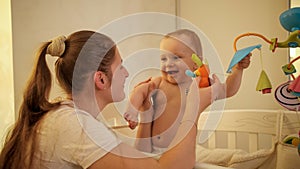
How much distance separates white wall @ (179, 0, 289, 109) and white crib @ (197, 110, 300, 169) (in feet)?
0.50

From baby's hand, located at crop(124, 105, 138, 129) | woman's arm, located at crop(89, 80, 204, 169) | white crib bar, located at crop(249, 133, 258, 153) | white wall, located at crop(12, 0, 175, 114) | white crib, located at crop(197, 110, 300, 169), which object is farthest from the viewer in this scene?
white wall, located at crop(12, 0, 175, 114)

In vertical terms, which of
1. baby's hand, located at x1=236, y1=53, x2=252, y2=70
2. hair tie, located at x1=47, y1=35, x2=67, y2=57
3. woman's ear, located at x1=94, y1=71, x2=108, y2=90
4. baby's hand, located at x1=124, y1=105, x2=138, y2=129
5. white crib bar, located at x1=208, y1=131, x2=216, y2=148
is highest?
hair tie, located at x1=47, y1=35, x2=67, y2=57

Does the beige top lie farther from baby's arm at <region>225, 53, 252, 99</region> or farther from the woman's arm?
baby's arm at <region>225, 53, 252, 99</region>

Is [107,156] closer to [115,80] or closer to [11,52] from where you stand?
[115,80]

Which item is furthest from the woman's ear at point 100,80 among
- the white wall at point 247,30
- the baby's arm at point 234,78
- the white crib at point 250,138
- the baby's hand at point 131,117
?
the white wall at point 247,30

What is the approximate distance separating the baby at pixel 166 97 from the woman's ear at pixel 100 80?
13 centimetres

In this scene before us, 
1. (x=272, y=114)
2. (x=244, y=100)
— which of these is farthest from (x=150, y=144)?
(x=244, y=100)

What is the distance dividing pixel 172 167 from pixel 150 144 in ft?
0.88

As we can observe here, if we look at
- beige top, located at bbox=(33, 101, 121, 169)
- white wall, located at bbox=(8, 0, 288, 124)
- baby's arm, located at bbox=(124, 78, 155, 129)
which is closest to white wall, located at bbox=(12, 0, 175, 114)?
white wall, located at bbox=(8, 0, 288, 124)

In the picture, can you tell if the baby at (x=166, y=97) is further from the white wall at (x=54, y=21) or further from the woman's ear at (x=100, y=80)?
the white wall at (x=54, y=21)

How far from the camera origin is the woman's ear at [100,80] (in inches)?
26.6

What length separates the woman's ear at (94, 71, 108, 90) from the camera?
0.68 metres

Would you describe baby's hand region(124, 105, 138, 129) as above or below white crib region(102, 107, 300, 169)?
above

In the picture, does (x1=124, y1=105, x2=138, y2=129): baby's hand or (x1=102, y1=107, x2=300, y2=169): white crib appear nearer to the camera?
(x1=124, y1=105, x2=138, y2=129): baby's hand
